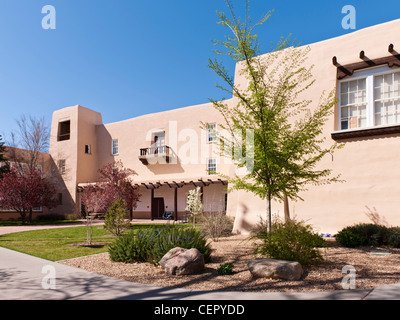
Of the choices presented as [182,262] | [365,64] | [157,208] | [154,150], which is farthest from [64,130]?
[182,262]

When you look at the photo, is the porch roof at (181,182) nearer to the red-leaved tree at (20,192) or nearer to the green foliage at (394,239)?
the red-leaved tree at (20,192)

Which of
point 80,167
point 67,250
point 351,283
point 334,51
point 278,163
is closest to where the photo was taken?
point 351,283

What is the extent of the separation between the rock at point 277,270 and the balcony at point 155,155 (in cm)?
1945

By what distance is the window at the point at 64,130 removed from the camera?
30.8 metres

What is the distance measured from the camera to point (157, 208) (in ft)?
89.0

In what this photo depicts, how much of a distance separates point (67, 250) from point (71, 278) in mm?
4105

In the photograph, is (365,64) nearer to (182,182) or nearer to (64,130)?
(182,182)

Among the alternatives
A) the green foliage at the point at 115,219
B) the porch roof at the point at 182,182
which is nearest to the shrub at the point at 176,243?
the green foliage at the point at 115,219

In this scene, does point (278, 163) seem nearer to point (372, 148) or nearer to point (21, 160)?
point (372, 148)

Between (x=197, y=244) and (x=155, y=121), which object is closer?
(x=197, y=244)

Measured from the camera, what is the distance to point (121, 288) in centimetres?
545

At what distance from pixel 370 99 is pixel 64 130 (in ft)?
92.9

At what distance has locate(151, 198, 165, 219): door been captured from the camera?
88.2 feet
